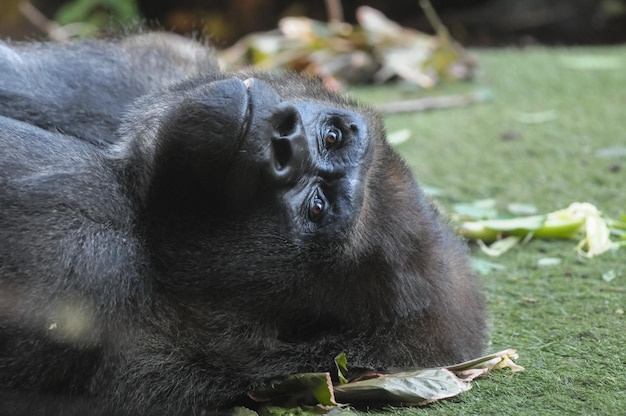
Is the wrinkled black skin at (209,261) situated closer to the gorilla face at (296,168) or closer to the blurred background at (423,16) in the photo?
the gorilla face at (296,168)

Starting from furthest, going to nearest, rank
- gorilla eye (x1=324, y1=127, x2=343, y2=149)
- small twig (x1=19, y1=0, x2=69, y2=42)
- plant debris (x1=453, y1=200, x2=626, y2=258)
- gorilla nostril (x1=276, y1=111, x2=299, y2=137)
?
small twig (x1=19, y1=0, x2=69, y2=42), plant debris (x1=453, y1=200, x2=626, y2=258), gorilla eye (x1=324, y1=127, x2=343, y2=149), gorilla nostril (x1=276, y1=111, x2=299, y2=137)

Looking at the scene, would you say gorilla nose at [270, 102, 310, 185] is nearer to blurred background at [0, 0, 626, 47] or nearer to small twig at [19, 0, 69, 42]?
small twig at [19, 0, 69, 42]

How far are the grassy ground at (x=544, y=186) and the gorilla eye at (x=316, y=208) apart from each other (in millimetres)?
588

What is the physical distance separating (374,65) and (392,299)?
197 inches

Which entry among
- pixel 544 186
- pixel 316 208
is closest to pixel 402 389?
pixel 316 208

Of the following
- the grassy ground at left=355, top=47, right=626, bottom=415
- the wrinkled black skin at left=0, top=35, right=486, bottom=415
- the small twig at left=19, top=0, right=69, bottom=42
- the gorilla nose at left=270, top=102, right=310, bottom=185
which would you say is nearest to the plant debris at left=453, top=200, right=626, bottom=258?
the grassy ground at left=355, top=47, right=626, bottom=415

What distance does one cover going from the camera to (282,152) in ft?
8.26

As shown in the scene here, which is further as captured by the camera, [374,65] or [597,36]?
[597,36]

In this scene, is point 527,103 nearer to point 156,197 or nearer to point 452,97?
point 452,97

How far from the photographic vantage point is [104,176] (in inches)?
102

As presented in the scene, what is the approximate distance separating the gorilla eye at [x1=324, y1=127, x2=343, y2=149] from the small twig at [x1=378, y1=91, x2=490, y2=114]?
364 centimetres

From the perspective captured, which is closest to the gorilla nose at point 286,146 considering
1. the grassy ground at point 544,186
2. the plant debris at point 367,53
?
the grassy ground at point 544,186

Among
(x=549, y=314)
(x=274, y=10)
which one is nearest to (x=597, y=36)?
(x=274, y=10)

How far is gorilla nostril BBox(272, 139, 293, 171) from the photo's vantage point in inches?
98.7
